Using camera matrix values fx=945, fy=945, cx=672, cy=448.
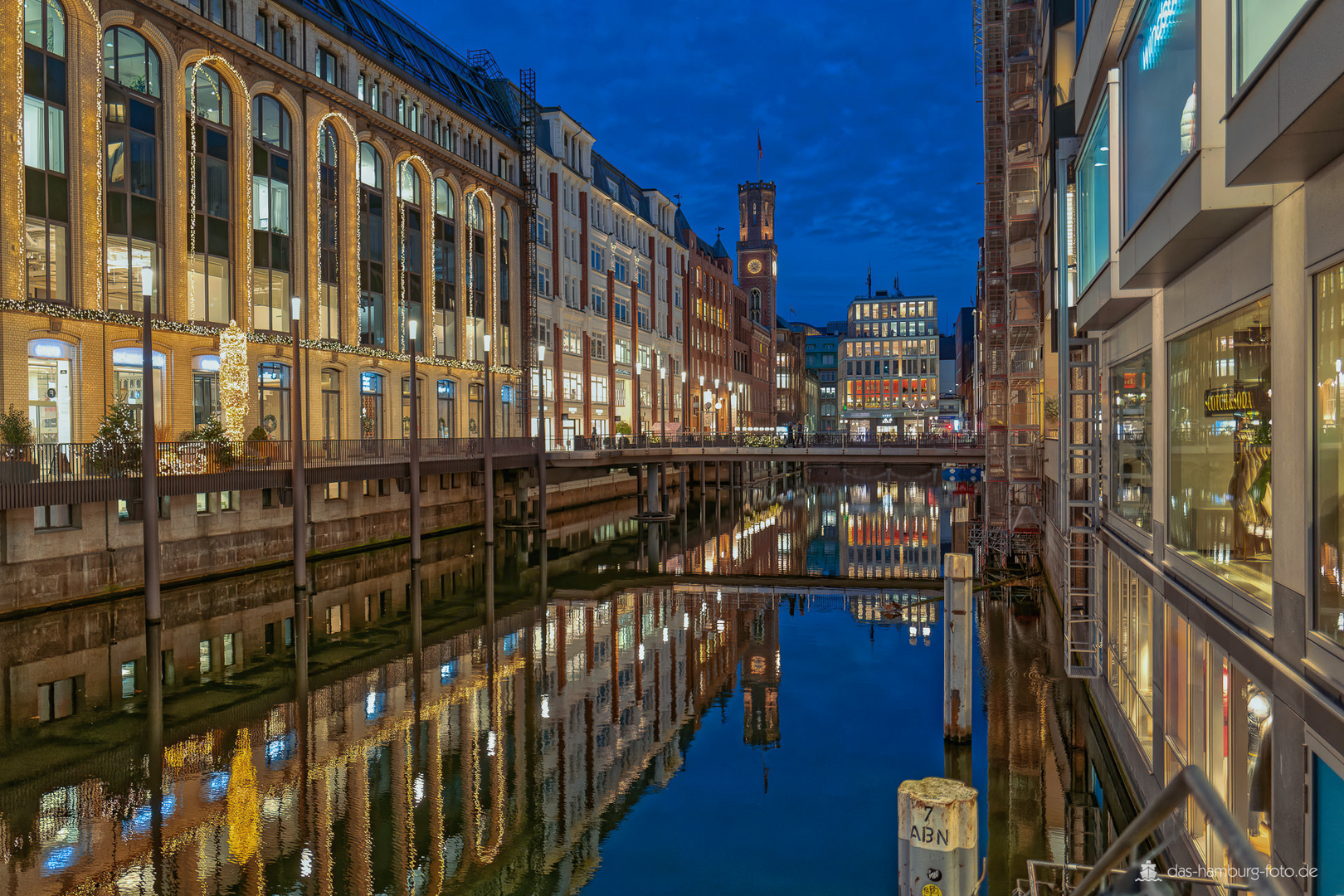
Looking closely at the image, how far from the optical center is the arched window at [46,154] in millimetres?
26703

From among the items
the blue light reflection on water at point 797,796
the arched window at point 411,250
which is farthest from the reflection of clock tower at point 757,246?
the blue light reflection on water at point 797,796

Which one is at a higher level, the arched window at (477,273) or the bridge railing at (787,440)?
the arched window at (477,273)

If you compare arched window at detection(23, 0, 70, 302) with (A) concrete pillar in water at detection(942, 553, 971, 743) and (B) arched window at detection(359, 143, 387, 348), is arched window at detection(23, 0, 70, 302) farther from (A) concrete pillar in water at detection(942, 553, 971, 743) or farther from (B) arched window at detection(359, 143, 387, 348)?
(A) concrete pillar in water at detection(942, 553, 971, 743)

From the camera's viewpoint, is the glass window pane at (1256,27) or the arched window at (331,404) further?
the arched window at (331,404)

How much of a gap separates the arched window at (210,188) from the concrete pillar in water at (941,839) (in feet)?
109

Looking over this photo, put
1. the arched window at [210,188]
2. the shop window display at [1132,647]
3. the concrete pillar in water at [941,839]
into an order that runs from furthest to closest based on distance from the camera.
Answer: the arched window at [210,188] < the shop window display at [1132,647] < the concrete pillar in water at [941,839]

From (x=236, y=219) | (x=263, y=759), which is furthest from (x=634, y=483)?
(x=263, y=759)

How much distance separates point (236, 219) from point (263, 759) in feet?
84.6

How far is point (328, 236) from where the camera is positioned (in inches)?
1599

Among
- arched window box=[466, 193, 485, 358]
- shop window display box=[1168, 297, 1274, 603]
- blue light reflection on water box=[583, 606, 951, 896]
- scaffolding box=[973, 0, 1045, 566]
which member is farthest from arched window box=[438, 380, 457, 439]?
shop window display box=[1168, 297, 1274, 603]

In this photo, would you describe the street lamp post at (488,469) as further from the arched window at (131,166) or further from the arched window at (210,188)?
the arched window at (131,166)

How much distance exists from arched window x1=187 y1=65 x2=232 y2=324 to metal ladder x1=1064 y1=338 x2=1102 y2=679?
1137 inches

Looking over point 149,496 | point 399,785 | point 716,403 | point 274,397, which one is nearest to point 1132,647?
point 399,785

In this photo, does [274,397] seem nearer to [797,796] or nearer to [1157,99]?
[797,796]
